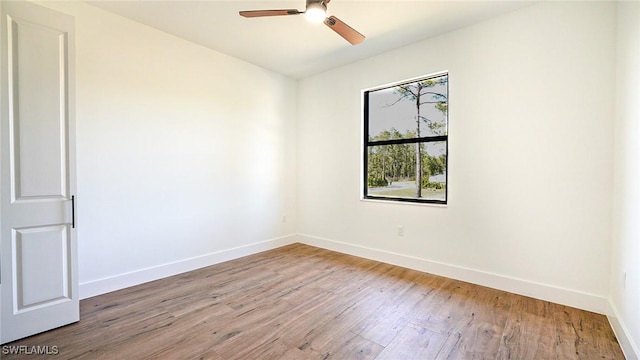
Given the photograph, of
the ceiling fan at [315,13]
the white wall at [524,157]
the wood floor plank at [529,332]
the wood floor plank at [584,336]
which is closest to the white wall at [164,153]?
the ceiling fan at [315,13]

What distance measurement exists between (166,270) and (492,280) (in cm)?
364

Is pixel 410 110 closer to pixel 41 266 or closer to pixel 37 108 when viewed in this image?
pixel 37 108

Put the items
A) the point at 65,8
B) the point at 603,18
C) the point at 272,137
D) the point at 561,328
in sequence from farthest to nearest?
the point at 272,137
the point at 65,8
the point at 603,18
the point at 561,328

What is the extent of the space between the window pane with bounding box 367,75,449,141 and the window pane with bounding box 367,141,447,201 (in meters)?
0.17

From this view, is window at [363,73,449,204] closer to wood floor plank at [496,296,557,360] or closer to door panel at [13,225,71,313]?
wood floor plank at [496,296,557,360]

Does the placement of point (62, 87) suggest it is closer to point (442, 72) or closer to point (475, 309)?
point (442, 72)

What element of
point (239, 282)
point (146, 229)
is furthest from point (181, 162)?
point (239, 282)

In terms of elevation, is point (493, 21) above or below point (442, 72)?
above

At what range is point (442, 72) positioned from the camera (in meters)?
3.26

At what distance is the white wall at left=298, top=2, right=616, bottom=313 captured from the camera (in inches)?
94.1

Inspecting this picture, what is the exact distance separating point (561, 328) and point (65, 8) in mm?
5074

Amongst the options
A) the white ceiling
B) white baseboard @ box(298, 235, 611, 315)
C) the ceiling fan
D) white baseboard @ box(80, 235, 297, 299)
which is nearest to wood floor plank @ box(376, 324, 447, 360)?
white baseboard @ box(298, 235, 611, 315)

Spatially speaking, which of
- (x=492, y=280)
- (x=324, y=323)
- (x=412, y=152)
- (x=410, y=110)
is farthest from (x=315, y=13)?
(x=492, y=280)

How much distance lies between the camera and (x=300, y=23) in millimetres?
2994
